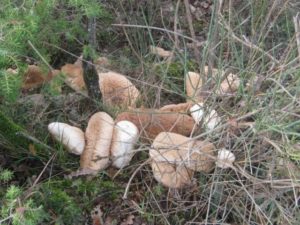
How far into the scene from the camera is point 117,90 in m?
2.59

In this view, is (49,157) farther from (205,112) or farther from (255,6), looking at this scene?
(255,6)

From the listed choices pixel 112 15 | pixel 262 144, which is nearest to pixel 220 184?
pixel 262 144

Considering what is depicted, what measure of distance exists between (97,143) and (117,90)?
0.41 metres

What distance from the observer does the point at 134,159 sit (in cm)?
243

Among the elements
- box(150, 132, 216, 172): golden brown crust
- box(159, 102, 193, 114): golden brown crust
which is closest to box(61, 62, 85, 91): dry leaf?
box(159, 102, 193, 114): golden brown crust

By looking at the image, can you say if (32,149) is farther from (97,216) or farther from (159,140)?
(159,140)

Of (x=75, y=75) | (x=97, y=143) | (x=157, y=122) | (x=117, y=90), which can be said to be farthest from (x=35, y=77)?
(x=157, y=122)

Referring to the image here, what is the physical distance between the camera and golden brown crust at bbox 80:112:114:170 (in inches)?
90.0

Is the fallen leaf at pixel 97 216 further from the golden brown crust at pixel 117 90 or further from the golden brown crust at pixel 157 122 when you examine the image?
the golden brown crust at pixel 117 90

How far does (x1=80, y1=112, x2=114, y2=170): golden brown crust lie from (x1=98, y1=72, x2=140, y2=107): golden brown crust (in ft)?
0.80

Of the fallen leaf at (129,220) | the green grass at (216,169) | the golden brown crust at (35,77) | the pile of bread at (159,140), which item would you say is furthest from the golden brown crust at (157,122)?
the golden brown crust at (35,77)

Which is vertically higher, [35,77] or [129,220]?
[35,77]

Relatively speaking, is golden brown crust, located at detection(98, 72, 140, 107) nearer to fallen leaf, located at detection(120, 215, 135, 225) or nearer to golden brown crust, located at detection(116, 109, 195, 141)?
golden brown crust, located at detection(116, 109, 195, 141)

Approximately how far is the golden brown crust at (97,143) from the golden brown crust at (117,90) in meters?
0.24
